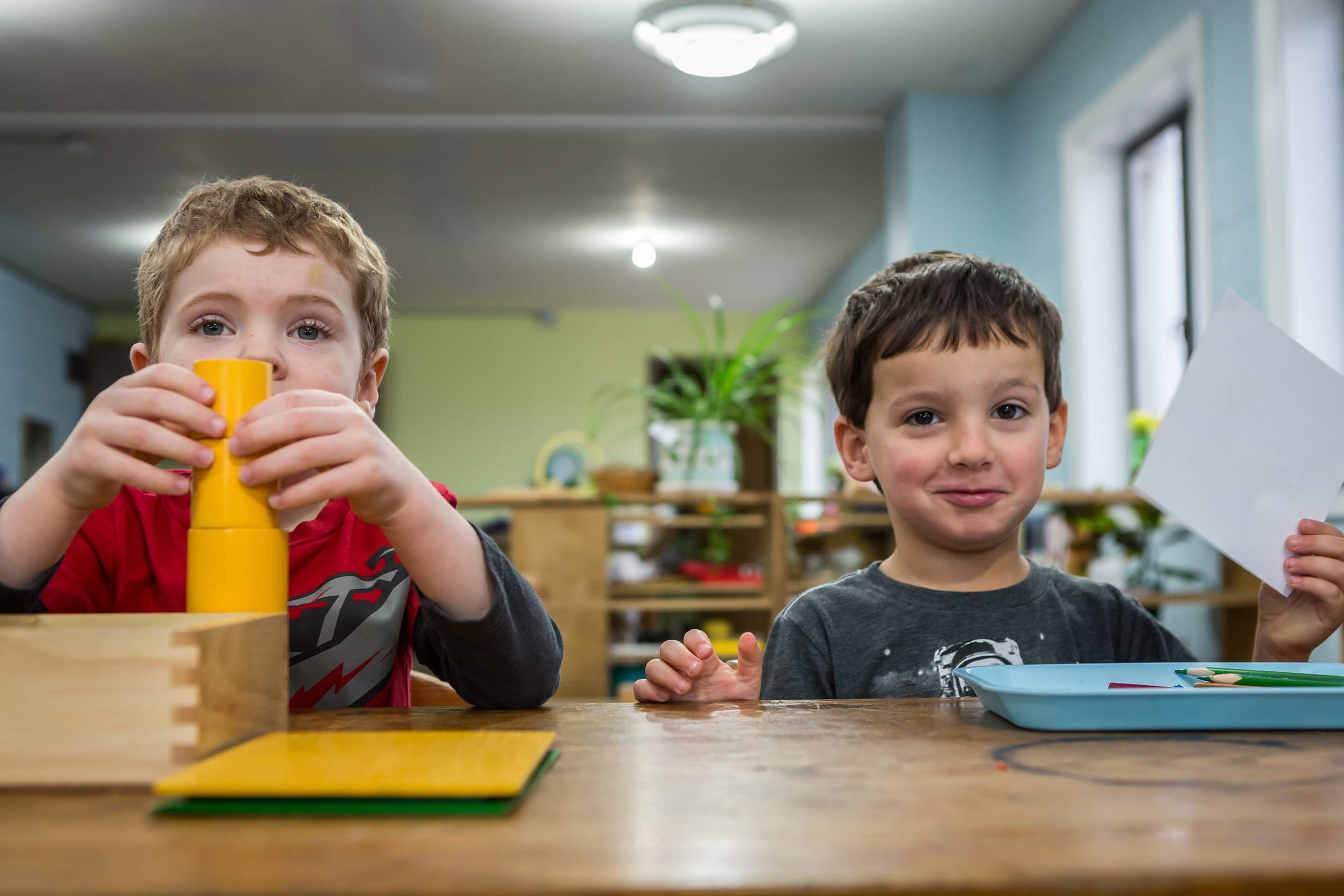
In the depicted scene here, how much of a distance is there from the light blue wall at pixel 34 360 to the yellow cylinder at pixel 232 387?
6.21 metres

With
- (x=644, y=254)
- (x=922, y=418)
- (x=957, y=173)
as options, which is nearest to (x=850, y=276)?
(x=644, y=254)

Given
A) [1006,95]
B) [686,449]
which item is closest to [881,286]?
[686,449]

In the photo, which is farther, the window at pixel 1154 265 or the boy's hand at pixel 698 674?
the window at pixel 1154 265

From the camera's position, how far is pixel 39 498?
1.74 ft

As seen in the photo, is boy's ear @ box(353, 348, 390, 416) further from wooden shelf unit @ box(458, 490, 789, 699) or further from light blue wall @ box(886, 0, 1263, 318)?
light blue wall @ box(886, 0, 1263, 318)

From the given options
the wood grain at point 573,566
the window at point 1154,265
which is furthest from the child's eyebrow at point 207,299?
the window at point 1154,265

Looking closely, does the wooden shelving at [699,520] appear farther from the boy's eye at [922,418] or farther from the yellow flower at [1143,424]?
the boy's eye at [922,418]

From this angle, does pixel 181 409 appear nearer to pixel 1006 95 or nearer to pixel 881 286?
pixel 881 286

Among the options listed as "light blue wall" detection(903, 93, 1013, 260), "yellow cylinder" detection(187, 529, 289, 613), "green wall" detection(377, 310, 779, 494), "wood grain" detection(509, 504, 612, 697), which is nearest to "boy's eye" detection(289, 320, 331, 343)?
"yellow cylinder" detection(187, 529, 289, 613)

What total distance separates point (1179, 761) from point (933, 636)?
1.44 feet

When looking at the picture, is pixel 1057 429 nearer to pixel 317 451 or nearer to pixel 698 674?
pixel 698 674

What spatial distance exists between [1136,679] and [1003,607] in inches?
12.1

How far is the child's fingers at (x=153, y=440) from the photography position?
469 millimetres

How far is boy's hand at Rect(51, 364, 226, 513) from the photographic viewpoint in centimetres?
47
